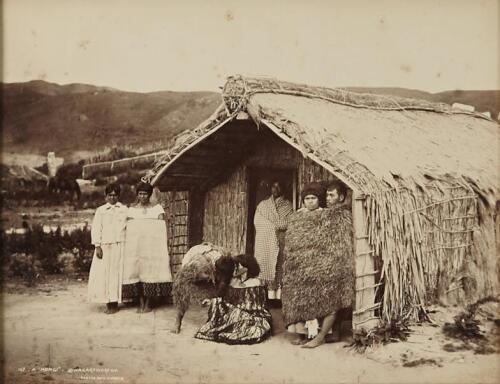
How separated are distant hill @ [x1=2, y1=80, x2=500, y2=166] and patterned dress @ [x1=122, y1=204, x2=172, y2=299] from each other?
1.46 metres

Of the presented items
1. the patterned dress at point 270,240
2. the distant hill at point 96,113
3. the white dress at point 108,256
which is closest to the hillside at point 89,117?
the distant hill at point 96,113

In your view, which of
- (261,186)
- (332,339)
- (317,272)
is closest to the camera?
(317,272)

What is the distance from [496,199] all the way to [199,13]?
3.78 metres

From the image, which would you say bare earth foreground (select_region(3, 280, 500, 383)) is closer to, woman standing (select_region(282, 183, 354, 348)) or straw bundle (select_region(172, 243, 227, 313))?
woman standing (select_region(282, 183, 354, 348))

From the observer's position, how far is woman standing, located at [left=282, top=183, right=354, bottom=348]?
5.84m

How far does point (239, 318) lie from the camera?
616 cm

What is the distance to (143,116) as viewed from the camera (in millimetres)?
8484

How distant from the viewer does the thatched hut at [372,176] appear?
6.02m

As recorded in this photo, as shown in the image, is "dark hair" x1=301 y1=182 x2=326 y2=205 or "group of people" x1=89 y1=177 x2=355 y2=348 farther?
"dark hair" x1=301 y1=182 x2=326 y2=205

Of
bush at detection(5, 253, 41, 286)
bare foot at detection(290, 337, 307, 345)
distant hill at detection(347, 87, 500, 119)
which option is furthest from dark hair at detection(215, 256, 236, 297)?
bush at detection(5, 253, 41, 286)

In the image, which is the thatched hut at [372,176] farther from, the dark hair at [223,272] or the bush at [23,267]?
the bush at [23,267]

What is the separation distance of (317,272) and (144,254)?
217 cm

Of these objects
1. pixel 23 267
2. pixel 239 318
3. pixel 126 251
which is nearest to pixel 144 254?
pixel 126 251

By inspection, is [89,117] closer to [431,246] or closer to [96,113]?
[96,113]
